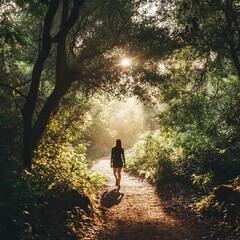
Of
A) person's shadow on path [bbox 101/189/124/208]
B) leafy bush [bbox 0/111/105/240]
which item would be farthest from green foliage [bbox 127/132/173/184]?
leafy bush [bbox 0/111/105/240]

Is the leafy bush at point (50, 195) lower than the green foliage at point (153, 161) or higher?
lower

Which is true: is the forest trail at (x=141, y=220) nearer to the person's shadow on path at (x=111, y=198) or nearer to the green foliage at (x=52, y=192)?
the person's shadow on path at (x=111, y=198)

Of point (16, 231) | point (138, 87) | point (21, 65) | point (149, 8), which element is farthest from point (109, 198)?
point (21, 65)

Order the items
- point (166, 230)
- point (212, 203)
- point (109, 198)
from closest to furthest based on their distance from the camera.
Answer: point (166, 230) < point (212, 203) < point (109, 198)

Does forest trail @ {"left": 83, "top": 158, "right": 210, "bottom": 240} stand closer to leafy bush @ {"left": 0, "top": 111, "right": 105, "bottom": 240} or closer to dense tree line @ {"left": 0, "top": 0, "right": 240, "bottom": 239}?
leafy bush @ {"left": 0, "top": 111, "right": 105, "bottom": 240}

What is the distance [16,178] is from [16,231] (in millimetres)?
1286

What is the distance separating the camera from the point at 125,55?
40.2ft

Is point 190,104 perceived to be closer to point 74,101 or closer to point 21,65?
point 74,101

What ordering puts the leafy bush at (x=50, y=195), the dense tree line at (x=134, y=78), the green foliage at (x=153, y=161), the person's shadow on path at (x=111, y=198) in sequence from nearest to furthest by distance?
1. the leafy bush at (x=50, y=195)
2. the dense tree line at (x=134, y=78)
3. the person's shadow on path at (x=111, y=198)
4. the green foliage at (x=153, y=161)

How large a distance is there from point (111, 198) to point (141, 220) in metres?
2.59

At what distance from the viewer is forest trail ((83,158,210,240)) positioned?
24.0 feet

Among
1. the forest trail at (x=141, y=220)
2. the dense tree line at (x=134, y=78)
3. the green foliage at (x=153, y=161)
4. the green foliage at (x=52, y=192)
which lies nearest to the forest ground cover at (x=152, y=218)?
the forest trail at (x=141, y=220)

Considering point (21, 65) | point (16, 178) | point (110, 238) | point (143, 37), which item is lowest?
point (110, 238)

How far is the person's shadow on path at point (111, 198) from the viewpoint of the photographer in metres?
10.2
